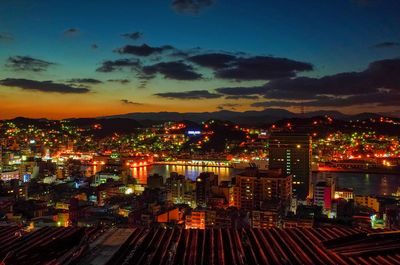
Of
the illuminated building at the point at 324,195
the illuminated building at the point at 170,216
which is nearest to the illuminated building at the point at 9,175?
the illuminated building at the point at 170,216

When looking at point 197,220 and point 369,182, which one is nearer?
point 197,220

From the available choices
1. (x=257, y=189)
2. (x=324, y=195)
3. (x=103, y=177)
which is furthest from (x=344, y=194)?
(x=103, y=177)

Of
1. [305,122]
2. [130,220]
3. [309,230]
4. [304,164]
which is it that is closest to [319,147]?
[305,122]

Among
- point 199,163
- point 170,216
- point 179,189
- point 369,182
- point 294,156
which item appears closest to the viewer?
point 170,216

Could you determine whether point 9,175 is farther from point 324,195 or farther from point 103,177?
point 324,195

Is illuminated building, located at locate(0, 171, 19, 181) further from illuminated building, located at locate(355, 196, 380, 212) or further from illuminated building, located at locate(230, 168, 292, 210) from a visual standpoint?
illuminated building, located at locate(355, 196, 380, 212)

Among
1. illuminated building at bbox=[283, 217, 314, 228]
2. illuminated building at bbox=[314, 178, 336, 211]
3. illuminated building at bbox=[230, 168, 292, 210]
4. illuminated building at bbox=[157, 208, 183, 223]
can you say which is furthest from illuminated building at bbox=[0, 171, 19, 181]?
illuminated building at bbox=[283, 217, 314, 228]

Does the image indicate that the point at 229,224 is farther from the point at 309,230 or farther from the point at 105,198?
the point at 309,230

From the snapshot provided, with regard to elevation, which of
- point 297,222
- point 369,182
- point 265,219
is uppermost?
point 297,222
